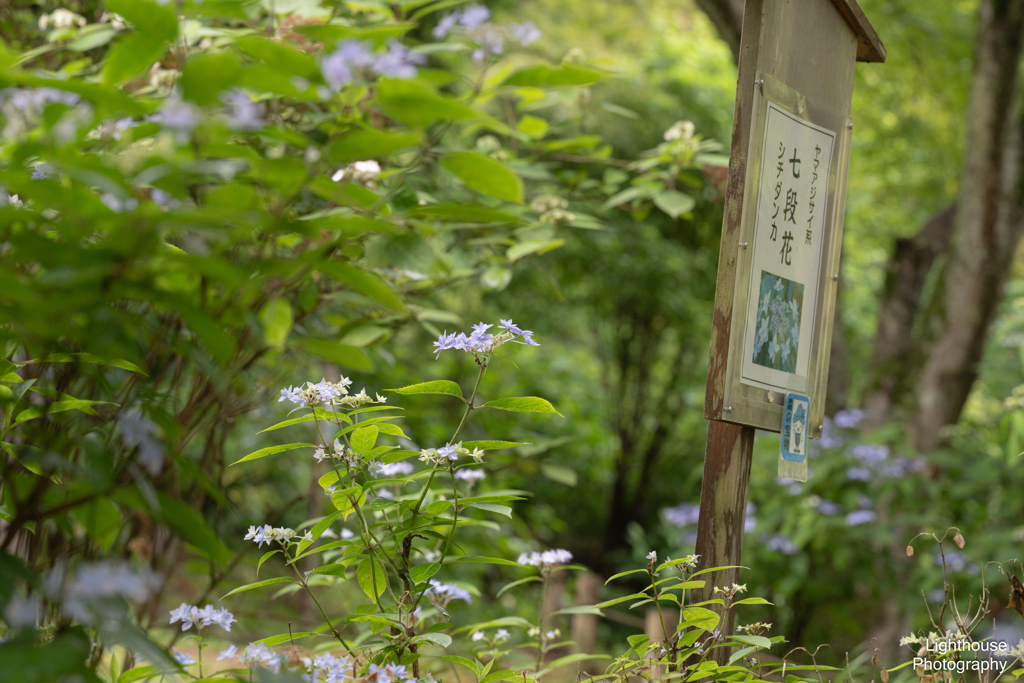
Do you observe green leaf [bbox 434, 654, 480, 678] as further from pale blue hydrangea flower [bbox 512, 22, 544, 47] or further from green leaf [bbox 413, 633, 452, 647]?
pale blue hydrangea flower [bbox 512, 22, 544, 47]

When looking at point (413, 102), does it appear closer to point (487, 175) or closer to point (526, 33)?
point (487, 175)

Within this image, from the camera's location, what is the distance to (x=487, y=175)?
71 cm

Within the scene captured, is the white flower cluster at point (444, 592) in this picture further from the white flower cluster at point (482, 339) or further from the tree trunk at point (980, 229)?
the tree trunk at point (980, 229)

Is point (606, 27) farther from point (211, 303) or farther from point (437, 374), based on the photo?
point (211, 303)

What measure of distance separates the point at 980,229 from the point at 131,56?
4290mm

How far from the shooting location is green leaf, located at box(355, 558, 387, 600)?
42.9 inches

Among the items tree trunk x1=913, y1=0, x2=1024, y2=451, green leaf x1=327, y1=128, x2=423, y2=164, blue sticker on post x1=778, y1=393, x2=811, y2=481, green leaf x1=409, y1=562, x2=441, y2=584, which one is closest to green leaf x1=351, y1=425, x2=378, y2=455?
green leaf x1=409, y1=562, x2=441, y2=584

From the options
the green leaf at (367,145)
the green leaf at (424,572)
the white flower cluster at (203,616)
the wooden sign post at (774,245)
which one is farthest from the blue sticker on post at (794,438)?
the green leaf at (367,145)

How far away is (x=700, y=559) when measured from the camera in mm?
1342

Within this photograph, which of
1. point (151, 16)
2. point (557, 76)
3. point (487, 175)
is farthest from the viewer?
point (557, 76)

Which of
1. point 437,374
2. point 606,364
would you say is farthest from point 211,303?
point 606,364

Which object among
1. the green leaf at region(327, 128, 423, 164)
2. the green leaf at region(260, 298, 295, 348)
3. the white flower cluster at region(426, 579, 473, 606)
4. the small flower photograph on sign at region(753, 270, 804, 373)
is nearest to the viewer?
the green leaf at region(327, 128, 423, 164)

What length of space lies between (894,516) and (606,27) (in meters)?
5.62

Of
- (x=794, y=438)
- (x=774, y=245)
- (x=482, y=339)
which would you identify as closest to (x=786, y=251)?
(x=774, y=245)
